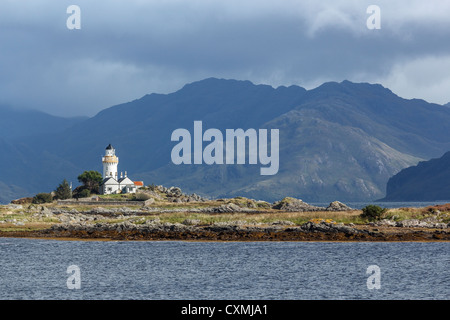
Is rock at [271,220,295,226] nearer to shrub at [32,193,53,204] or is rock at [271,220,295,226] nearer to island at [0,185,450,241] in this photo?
island at [0,185,450,241]

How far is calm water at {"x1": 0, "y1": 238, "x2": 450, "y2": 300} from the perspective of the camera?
46.2m

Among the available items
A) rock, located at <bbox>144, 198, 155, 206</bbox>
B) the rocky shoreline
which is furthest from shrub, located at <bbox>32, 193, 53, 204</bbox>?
the rocky shoreline

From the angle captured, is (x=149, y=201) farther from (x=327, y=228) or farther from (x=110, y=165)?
(x=327, y=228)

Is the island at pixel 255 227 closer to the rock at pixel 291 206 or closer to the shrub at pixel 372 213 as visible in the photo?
the shrub at pixel 372 213

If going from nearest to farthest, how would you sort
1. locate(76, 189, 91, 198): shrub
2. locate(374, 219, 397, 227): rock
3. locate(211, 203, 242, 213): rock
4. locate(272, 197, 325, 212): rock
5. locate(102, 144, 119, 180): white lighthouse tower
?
1. locate(374, 219, 397, 227): rock
2. locate(211, 203, 242, 213): rock
3. locate(272, 197, 325, 212): rock
4. locate(76, 189, 91, 198): shrub
5. locate(102, 144, 119, 180): white lighthouse tower

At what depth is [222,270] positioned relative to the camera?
185ft

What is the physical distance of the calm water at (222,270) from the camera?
4622 centimetres

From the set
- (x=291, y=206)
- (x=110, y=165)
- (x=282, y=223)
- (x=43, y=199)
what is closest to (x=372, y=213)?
(x=282, y=223)

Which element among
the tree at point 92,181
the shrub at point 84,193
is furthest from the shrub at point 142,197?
the tree at point 92,181

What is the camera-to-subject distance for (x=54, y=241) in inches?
3059

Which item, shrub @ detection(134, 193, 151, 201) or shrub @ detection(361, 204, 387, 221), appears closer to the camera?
shrub @ detection(361, 204, 387, 221)

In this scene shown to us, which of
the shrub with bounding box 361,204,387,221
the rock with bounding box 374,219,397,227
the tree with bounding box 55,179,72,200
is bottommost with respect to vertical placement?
the rock with bounding box 374,219,397,227
